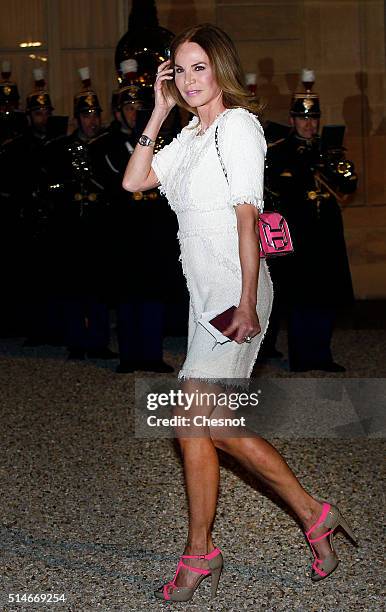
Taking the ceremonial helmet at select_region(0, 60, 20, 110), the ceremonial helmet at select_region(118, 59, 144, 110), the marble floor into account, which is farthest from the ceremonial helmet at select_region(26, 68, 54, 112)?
the marble floor

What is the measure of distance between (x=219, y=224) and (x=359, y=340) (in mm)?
5627

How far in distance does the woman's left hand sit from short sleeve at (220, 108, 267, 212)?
11.3 inches

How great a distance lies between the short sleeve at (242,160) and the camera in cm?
354

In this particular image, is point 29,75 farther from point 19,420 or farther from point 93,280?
point 19,420

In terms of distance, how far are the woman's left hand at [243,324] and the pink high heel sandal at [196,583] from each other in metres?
0.68

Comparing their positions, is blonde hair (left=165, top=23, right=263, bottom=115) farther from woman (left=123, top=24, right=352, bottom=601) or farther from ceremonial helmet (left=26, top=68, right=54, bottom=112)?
ceremonial helmet (left=26, top=68, right=54, bottom=112)

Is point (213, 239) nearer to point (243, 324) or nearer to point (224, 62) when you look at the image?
point (243, 324)

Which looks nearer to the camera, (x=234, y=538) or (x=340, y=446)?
(x=234, y=538)

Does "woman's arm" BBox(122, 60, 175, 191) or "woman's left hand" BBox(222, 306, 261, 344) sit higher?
"woman's arm" BBox(122, 60, 175, 191)

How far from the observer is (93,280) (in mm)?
8242

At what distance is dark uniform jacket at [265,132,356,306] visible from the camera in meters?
7.70

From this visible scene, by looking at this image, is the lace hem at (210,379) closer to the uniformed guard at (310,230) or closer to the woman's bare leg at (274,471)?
the woman's bare leg at (274,471)

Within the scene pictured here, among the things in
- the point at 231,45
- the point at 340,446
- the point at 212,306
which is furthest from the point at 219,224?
the point at 340,446

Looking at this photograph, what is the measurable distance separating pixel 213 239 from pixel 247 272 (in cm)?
16
